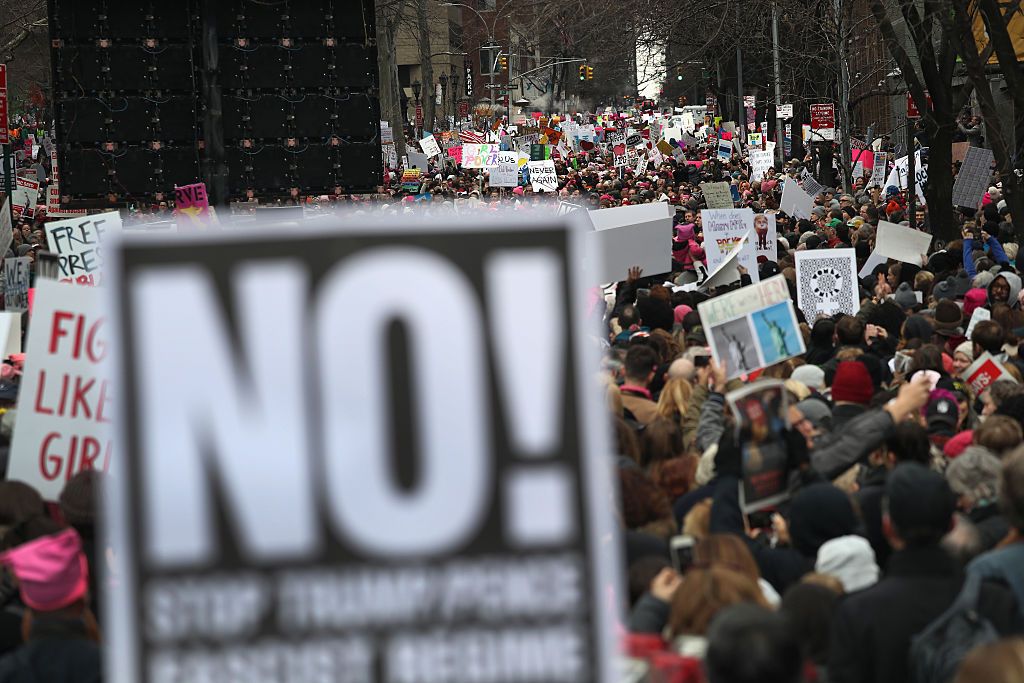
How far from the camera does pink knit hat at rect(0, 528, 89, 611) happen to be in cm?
432

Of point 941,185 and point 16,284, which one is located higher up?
point 941,185

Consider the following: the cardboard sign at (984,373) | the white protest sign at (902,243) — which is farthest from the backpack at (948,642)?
the white protest sign at (902,243)

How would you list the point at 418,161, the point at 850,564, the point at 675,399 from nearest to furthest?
the point at 850,564, the point at 675,399, the point at 418,161

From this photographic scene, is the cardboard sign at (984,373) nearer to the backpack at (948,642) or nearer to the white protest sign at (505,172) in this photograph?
the backpack at (948,642)

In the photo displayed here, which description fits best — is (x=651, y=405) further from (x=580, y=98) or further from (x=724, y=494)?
(x=580, y=98)

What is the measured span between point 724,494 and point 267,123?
10.7 m

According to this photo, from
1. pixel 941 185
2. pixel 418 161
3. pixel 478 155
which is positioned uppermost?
pixel 418 161

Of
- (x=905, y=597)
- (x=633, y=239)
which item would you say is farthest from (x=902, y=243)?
(x=905, y=597)

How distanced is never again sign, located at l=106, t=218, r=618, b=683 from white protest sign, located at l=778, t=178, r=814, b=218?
22699 mm

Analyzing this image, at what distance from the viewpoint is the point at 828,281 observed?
1282 cm

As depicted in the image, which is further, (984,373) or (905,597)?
(984,373)

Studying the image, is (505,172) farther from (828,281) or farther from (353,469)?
(353,469)

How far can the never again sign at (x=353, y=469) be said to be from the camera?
8.23 ft

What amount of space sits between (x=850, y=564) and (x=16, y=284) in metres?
11.1
